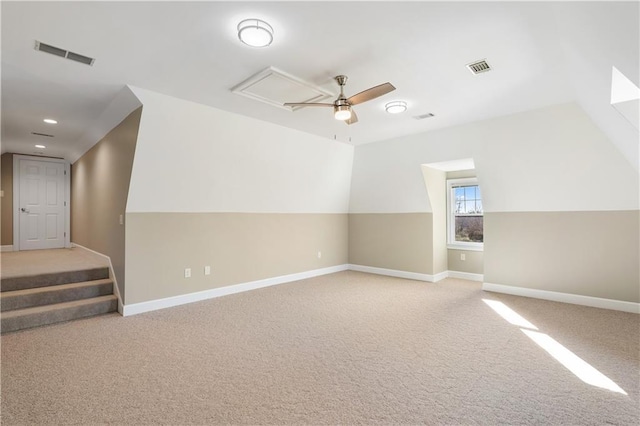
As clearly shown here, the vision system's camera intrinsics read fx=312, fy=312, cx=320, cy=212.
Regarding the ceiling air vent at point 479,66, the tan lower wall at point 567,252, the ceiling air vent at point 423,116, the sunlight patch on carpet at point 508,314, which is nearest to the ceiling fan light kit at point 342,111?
the ceiling air vent at point 479,66

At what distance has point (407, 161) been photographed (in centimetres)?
579

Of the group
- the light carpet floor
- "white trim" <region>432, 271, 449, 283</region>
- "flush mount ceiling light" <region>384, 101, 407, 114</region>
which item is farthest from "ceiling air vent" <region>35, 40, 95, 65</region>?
"white trim" <region>432, 271, 449, 283</region>

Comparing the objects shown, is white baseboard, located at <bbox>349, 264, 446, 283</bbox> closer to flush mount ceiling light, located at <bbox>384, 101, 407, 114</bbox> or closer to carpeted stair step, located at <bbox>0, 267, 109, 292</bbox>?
flush mount ceiling light, located at <bbox>384, 101, 407, 114</bbox>

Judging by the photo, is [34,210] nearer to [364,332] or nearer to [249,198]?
[249,198]

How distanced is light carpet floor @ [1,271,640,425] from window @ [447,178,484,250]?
2099 millimetres

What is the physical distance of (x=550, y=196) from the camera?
4.59 meters

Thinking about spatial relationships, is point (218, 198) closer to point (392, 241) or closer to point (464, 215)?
point (392, 241)

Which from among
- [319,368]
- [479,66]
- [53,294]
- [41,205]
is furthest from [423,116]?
[41,205]

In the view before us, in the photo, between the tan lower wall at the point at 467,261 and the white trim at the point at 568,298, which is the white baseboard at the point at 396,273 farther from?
the white trim at the point at 568,298

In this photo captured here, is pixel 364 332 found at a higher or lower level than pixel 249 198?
lower

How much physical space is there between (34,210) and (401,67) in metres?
8.42

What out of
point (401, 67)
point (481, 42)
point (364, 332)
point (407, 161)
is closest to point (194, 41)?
point (401, 67)

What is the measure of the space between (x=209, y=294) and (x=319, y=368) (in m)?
2.69

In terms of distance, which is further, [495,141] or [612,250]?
[495,141]
